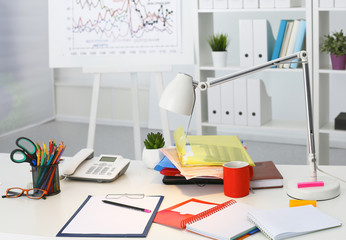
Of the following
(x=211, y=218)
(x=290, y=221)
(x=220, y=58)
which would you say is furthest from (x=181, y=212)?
(x=220, y=58)

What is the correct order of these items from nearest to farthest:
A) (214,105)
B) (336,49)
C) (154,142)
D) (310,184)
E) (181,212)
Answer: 1. (181,212)
2. (310,184)
3. (154,142)
4. (336,49)
5. (214,105)

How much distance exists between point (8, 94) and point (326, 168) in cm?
390

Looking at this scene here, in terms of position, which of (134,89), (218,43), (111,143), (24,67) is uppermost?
(218,43)

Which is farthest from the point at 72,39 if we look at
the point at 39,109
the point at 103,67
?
the point at 39,109

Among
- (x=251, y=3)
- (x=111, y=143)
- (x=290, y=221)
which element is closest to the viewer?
(x=290, y=221)

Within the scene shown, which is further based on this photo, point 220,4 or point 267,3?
point 220,4

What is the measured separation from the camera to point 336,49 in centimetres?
345

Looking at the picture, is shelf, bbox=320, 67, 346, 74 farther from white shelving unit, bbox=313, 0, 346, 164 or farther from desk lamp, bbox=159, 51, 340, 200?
desk lamp, bbox=159, 51, 340, 200

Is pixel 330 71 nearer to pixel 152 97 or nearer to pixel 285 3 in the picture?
pixel 285 3

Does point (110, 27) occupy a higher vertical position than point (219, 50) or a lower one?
higher

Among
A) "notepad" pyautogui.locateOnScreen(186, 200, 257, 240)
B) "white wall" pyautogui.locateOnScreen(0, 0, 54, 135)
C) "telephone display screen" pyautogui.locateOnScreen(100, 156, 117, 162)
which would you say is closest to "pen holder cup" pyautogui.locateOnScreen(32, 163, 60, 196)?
"telephone display screen" pyautogui.locateOnScreen(100, 156, 117, 162)

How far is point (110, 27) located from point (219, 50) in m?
0.86

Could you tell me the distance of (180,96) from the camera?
1572 millimetres

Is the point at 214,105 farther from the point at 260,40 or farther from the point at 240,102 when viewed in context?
the point at 260,40
